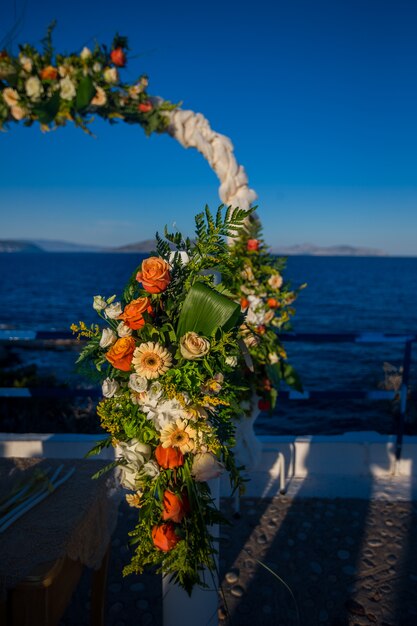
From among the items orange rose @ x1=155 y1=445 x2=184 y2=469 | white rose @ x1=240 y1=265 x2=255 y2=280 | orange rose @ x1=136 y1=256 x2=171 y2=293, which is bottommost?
orange rose @ x1=155 y1=445 x2=184 y2=469

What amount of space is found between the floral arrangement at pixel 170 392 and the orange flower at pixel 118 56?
2363mm

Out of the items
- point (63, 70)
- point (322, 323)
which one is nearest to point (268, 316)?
point (63, 70)

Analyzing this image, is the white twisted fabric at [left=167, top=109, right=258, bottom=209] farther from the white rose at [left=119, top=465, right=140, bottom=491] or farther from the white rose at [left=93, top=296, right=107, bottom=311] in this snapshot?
the white rose at [left=119, top=465, right=140, bottom=491]

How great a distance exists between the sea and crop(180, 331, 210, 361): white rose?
423 mm

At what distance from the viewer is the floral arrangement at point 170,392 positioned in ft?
5.56

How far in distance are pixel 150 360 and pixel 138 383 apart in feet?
0.29

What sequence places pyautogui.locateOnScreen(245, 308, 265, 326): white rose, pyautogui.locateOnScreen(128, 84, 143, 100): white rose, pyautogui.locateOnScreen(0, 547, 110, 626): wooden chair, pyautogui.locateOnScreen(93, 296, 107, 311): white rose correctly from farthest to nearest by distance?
pyautogui.locateOnScreen(128, 84, 143, 100): white rose → pyautogui.locateOnScreen(245, 308, 265, 326): white rose → pyautogui.locateOnScreen(93, 296, 107, 311): white rose → pyautogui.locateOnScreen(0, 547, 110, 626): wooden chair

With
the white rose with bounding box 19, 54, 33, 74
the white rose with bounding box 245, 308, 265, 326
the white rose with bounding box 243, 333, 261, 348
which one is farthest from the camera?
the white rose with bounding box 19, 54, 33, 74

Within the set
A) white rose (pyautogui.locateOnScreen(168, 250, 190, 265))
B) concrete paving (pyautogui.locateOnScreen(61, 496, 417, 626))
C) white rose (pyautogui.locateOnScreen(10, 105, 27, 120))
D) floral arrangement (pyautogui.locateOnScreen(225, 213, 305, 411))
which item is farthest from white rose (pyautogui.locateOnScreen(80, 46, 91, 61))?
concrete paving (pyautogui.locateOnScreen(61, 496, 417, 626))

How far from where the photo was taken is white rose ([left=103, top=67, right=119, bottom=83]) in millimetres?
3641

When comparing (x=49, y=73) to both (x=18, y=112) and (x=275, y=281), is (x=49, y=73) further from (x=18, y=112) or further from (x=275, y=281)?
(x=275, y=281)

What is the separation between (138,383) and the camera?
66.0 inches

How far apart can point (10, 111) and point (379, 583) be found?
3876 mm

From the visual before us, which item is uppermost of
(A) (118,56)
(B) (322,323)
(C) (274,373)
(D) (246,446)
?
(A) (118,56)
